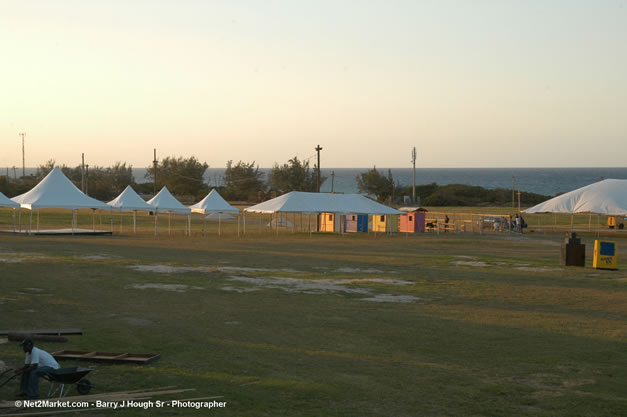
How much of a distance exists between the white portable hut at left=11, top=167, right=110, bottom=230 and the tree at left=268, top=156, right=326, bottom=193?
6904cm

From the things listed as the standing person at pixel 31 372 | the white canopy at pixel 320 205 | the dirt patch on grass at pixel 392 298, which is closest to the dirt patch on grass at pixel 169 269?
the dirt patch on grass at pixel 392 298

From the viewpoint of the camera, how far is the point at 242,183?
117 meters

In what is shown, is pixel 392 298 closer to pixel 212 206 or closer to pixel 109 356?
pixel 109 356

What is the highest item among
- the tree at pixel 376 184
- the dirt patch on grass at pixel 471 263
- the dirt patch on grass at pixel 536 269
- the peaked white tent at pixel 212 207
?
the tree at pixel 376 184

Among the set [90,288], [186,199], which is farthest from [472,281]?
[186,199]

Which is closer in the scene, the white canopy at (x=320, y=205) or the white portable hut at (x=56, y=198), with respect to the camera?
the white portable hut at (x=56, y=198)

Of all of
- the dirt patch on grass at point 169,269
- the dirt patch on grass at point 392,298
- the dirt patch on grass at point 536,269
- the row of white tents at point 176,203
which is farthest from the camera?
the row of white tents at point 176,203

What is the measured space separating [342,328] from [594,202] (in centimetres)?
3462

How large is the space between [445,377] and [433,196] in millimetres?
103996

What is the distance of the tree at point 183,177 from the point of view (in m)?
115

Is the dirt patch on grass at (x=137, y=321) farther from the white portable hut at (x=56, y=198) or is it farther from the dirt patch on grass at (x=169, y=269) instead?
the white portable hut at (x=56, y=198)

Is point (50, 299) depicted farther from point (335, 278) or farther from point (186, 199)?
point (186, 199)

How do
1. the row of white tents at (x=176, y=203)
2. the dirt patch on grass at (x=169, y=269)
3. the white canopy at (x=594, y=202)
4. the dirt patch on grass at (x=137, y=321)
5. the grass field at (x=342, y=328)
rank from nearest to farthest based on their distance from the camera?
the grass field at (x=342, y=328), the dirt patch on grass at (x=137, y=321), the dirt patch on grass at (x=169, y=269), the row of white tents at (x=176, y=203), the white canopy at (x=594, y=202)

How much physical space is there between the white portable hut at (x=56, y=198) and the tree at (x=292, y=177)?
2718 inches
